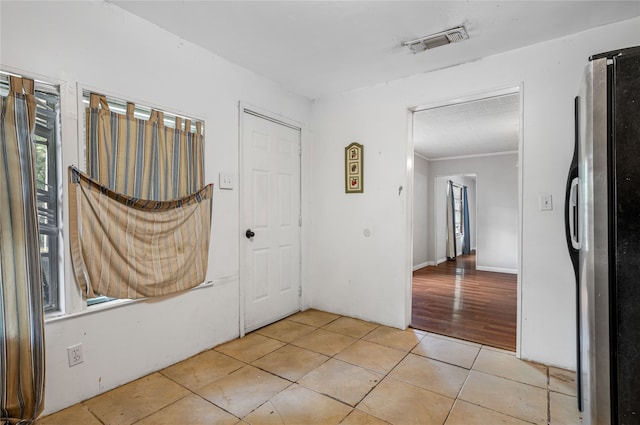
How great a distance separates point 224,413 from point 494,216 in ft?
20.3

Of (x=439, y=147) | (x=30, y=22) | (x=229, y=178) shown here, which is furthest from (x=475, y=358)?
(x=439, y=147)

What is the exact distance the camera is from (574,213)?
175 centimetres

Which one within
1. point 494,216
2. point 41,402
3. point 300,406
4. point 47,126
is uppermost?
point 47,126

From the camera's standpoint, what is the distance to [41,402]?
1.70 meters

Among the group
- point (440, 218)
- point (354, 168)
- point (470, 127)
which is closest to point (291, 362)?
point (354, 168)

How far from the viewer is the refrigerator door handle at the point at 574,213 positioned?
1723 mm

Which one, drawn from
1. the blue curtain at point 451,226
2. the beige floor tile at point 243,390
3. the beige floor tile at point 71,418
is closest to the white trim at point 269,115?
the beige floor tile at point 243,390

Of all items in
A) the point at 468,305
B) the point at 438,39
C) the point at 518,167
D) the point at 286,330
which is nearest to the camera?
the point at 438,39

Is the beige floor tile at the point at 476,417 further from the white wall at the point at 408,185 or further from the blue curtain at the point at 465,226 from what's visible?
the blue curtain at the point at 465,226

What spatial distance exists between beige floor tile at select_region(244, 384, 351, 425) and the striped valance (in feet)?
3.46

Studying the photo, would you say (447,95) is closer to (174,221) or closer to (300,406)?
(174,221)

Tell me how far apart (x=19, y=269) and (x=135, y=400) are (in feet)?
3.21

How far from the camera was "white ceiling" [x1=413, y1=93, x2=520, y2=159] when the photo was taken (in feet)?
12.2

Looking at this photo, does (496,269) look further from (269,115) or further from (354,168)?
(269,115)
